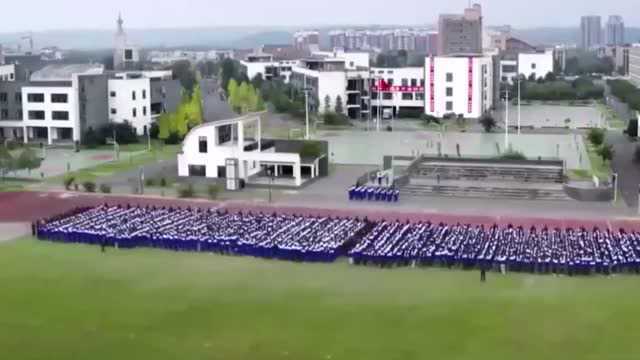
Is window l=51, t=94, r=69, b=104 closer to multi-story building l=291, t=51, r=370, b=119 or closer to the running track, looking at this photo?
the running track

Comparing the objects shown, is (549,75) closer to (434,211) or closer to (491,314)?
(434,211)

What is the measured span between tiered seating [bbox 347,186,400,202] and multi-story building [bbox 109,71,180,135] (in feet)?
49.7

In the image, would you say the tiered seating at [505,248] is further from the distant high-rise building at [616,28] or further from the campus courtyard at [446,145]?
the distant high-rise building at [616,28]

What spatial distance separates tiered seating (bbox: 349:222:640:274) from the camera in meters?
14.1

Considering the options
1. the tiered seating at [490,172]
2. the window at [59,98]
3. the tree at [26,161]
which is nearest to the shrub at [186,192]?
the tree at [26,161]

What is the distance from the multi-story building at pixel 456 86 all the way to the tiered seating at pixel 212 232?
25.7 metres

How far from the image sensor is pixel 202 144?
24266 mm

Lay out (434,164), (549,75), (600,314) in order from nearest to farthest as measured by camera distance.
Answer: (600,314) → (434,164) → (549,75)

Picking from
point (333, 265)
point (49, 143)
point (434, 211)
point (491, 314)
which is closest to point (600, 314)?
point (491, 314)

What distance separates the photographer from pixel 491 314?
11844mm

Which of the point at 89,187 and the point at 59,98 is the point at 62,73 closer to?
the point at 59,98

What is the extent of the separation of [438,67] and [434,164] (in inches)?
760

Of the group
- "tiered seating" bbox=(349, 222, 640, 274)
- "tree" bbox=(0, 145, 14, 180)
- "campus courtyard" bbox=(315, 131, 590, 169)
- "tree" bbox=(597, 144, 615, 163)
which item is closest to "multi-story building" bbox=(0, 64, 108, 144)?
"tree" bbox=(0, 145, 14, 180)

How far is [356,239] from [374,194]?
15.2 feet
